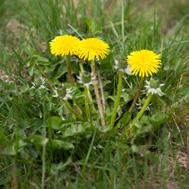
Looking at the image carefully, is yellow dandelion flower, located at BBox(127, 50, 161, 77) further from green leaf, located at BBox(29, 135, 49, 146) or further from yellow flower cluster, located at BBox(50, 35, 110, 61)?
green leaf, located at BBox(29, 135, 49, 146)

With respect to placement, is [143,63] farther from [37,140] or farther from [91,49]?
[37,140]

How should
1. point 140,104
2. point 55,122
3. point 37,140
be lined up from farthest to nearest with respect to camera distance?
point 140,104
point 55,122
point 37,140

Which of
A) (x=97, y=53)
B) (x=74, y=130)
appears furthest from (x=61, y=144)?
(x=97, y=53)

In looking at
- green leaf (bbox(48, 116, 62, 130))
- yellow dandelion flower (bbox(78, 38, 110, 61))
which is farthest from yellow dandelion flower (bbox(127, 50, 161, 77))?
green leaf (bbox(48, 116, 62, 130))

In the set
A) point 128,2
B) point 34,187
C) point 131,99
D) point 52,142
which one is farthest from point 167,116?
point 128,2

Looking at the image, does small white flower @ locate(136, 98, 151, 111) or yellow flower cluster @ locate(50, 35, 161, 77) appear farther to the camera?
small white flower @ locate(136, 98, 151, 111)

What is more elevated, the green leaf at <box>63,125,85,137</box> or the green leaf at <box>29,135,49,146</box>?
the green leaf at <box>63,125,85,137</box>

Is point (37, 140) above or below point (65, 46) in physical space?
below

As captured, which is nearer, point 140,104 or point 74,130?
point 74,130

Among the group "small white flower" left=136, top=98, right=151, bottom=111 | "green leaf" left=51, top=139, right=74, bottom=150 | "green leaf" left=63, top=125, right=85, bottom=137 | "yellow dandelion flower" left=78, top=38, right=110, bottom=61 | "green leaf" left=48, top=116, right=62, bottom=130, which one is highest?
"yellow dandelion flower" left=78, top=38, right=110, bottom=61
